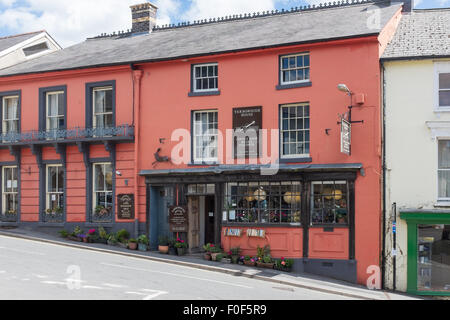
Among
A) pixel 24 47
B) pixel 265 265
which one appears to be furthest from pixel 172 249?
pixel 24 47

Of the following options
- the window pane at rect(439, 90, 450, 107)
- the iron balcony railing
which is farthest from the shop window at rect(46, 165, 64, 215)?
the window pane at rect(439, 90, 450, 107)

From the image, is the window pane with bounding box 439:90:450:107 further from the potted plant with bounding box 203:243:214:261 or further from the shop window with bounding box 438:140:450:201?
the potted plant with bounding box 203:243:214:261

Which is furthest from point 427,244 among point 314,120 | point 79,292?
point 79,292

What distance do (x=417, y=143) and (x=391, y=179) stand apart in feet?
4.42

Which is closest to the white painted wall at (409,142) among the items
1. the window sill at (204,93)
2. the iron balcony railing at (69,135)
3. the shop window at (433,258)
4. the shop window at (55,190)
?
the shop window at (433,258)

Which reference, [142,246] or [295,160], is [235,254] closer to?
[142,246]

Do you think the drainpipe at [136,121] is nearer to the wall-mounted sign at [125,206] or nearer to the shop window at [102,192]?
the wall-mounted sign at [125,206]

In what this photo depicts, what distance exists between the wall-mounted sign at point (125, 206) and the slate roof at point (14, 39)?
1060 cm

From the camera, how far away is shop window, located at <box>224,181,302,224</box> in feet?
58.9

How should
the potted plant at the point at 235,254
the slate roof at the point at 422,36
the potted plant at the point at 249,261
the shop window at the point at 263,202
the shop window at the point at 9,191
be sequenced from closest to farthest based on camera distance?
the slate roof at the point at 422,36 < the potted plant at the point at 249,261 < the shop window at the point at 263,202 < the potted plant at the point at 235,254 < the shop window at the point at 9,191

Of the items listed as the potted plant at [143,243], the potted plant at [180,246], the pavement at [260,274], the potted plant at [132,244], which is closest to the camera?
the pavement at [260,274]

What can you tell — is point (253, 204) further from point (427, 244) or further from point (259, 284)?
point (427, 244)

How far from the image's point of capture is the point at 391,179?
16953mm

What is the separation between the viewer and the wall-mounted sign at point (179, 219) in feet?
63.4
